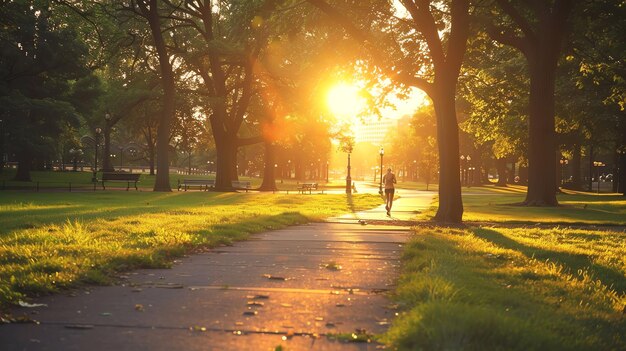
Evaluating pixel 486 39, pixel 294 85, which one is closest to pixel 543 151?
pixel 486 39

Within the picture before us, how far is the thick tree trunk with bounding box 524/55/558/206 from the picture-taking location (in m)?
26.4

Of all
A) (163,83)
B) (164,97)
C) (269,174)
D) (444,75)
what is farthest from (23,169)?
(444,75)

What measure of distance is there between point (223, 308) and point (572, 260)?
6126mm

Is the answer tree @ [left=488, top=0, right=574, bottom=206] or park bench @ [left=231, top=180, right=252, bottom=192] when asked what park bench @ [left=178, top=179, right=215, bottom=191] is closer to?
park bench @ [left=231, top=180, right=252, bottom=192]

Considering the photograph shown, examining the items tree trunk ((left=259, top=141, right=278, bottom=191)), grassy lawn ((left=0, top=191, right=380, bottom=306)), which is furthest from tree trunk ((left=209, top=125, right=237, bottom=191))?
grassy lawn ((left=0, top=191, right=380, bottom=306))

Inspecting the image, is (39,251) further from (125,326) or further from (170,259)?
(125,326)

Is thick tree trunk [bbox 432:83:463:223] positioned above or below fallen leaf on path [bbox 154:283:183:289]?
above

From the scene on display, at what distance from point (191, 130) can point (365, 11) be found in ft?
119

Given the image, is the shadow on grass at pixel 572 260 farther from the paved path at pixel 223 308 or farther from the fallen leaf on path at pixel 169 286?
the fallen leaf on path at pixel 169 286

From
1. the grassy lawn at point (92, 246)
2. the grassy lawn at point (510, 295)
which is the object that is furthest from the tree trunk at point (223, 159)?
the grassy lawn at point (510, 295)

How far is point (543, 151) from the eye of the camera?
86.7 feet

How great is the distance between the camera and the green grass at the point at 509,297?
4203 millimetres

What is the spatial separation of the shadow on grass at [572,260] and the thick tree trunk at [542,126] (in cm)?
1511

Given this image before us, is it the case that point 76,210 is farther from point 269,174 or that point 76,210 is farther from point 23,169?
point 269,174
